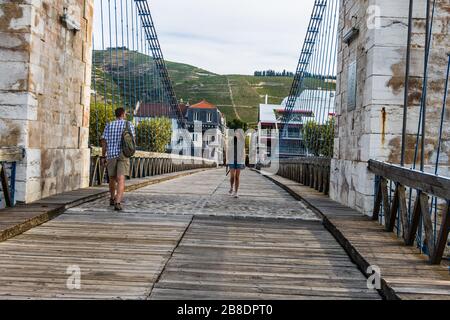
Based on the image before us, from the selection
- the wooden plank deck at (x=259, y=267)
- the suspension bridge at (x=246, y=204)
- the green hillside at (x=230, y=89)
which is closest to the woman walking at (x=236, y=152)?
the suspension bridge at (x=246, y=204)

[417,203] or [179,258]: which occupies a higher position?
[417,203]

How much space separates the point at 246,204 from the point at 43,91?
294 cm

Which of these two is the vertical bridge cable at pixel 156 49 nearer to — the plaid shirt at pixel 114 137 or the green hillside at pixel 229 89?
the plaid shirt at pixel 114 137

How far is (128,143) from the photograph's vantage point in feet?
20.0

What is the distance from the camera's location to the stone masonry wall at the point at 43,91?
5410 millimetres

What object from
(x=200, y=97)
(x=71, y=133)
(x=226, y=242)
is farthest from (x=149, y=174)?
(x=200, y=97)

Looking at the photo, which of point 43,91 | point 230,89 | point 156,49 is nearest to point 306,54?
point 156,49

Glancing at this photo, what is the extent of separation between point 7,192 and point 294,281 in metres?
3.16

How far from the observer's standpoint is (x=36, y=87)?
5.64 meters

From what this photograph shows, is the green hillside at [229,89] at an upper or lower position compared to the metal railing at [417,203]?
upper

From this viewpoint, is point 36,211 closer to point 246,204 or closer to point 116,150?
point 116,150

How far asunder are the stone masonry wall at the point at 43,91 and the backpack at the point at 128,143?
2.78ft

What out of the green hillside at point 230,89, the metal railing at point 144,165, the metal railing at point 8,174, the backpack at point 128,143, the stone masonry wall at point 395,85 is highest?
the green hillside at point 230,89
